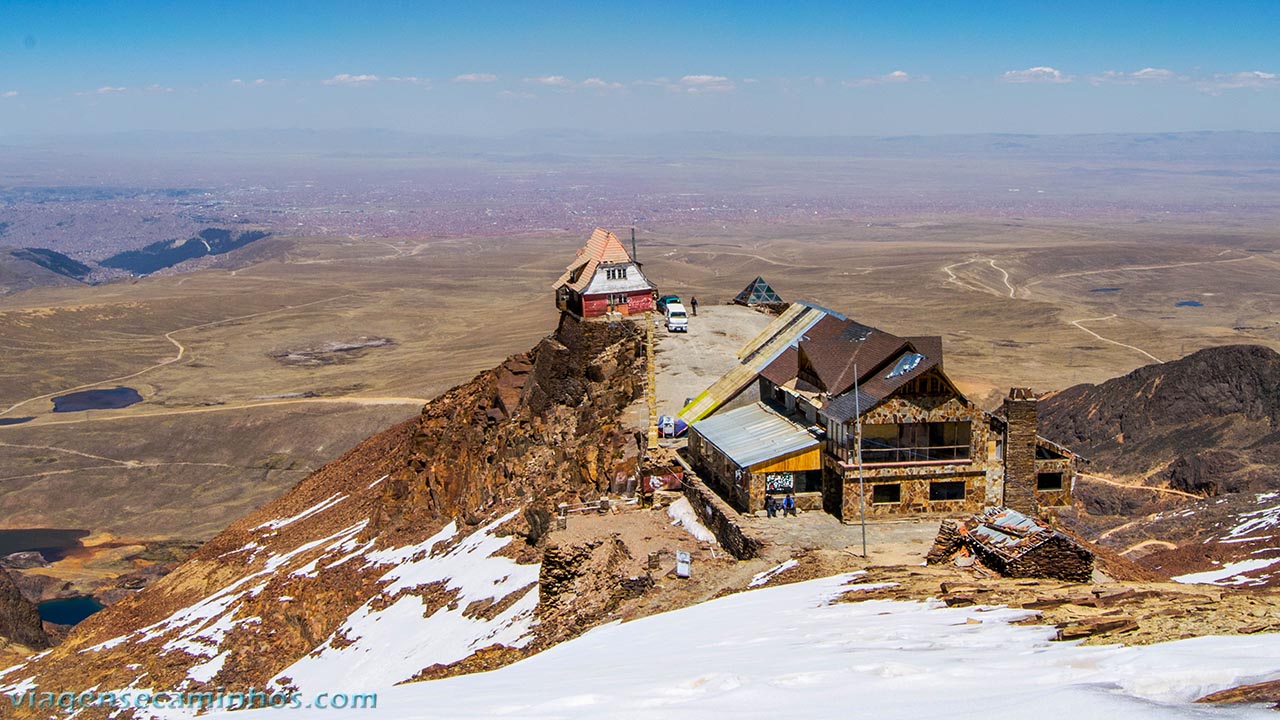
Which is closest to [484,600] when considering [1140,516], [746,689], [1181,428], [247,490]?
[746,689]

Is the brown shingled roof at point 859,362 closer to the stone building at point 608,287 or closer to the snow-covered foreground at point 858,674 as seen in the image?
the snow-covered foreground at point 858,674

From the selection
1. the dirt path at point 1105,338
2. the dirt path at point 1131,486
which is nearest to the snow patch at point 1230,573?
the dirt path at point 1131,486

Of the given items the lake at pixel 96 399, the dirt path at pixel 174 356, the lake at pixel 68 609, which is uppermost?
the dirt path at pixel 174 356

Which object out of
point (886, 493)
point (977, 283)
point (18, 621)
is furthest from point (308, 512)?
point (977, 283)

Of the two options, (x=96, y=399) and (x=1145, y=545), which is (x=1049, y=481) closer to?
(x=1145, y=545)

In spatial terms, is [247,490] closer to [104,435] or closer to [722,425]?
[104,435]

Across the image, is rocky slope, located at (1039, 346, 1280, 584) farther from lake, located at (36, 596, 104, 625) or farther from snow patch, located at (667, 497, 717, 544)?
lake, located at (36, 596, 104, 625)
